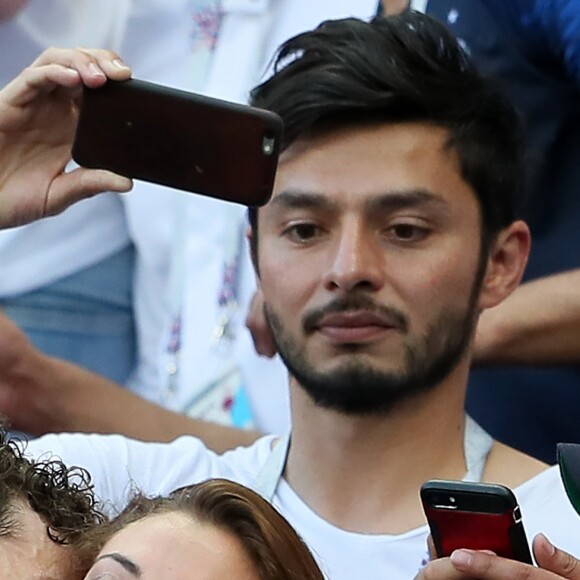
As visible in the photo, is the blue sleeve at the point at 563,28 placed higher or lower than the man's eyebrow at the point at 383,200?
higher

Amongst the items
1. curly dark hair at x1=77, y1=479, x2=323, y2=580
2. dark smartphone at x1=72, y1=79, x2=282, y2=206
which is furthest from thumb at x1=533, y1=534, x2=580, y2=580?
dark smartphone at x1=72, y1=79, x2=282, y2=206

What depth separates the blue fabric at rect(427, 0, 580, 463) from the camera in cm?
229

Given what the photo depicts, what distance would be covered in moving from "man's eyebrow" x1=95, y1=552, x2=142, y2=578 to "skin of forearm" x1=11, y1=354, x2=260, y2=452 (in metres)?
1.00

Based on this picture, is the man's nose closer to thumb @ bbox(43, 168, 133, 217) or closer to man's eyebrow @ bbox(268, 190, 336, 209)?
man's eyebrow @ bbox(268, 190, 336, 209)

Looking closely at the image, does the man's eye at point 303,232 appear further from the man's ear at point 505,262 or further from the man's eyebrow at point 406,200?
the man's ear at point 505,262

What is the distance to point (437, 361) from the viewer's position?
6.39 feet

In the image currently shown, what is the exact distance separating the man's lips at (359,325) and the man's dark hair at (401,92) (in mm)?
212

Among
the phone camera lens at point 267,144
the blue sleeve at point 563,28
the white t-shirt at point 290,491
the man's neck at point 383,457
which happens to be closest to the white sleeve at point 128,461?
the white t-shirt at point 290,491

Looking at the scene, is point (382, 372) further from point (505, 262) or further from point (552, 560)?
point (552, 560)

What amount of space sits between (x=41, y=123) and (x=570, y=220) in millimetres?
853

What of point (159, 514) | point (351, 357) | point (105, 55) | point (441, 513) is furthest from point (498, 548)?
point (105, 55)

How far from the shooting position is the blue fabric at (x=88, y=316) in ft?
8.68

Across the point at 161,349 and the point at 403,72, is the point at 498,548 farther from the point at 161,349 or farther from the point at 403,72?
the point at 161,349

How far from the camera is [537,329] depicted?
7.32 feet
